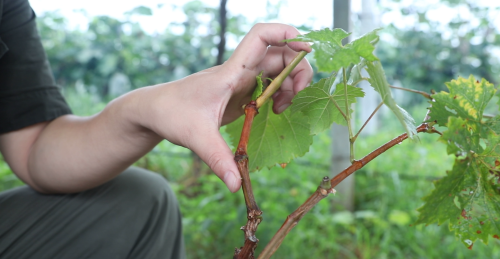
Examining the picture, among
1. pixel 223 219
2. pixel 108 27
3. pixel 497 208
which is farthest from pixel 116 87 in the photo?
pixel 497 208

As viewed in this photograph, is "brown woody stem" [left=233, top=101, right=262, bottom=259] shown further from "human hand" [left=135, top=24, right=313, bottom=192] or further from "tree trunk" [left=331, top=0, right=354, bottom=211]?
"tree trunk" [left=331, top=0, right=354, bottom=211]

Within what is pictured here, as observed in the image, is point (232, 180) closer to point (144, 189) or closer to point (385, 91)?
point (385, 91)

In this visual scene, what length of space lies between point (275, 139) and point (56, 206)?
52 centimetres

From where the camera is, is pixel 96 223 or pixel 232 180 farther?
pixel 96 223

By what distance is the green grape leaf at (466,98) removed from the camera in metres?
0.50

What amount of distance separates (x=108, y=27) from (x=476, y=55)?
11.6 feet

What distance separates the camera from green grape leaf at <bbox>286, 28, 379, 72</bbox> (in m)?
0.43

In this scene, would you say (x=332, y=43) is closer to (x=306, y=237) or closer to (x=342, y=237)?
(x=306, y=237)

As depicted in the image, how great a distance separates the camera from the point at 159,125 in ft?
1.94

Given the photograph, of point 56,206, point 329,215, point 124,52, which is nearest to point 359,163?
point 56,206

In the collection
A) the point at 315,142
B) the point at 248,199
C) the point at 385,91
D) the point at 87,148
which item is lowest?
the point at 315,142

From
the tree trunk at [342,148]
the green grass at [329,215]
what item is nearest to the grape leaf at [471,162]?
the green grass at [329,215]

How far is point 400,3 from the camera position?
382 cm

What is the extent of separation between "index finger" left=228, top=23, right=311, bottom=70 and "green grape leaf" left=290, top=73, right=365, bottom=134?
2.5 inches
